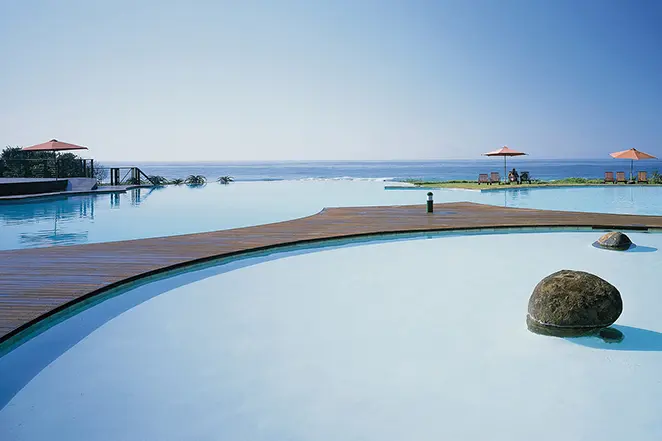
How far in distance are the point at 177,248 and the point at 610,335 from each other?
5987 millimetres

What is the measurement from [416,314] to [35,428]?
4035 mm

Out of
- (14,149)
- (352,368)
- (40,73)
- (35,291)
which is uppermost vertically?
(40,73)

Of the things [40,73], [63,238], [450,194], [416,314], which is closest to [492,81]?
[450,194]

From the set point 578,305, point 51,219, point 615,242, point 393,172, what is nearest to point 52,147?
point 51,219

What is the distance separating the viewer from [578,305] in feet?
17.0

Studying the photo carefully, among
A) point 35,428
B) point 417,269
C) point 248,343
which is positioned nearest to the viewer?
point 35,428

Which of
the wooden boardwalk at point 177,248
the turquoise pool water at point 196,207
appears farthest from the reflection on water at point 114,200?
the wooden boardwalk at point 177,248

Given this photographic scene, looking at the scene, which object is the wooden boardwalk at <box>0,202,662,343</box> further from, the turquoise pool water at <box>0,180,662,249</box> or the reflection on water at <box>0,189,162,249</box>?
the reflection on water at <box>0,189,162,249</box>

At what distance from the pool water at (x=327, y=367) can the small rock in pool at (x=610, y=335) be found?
10 cm

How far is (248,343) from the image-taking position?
5.52m

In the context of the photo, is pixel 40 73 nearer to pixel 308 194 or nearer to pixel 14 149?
pixel 14 149

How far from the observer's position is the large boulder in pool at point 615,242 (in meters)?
9.99

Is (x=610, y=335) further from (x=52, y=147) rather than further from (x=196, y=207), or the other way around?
(x=52, y=147)

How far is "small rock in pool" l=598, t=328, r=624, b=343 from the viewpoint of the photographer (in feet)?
17.5
